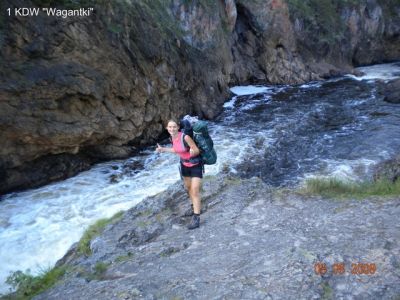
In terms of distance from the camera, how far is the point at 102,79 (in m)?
13.5

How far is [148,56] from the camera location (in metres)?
15.8

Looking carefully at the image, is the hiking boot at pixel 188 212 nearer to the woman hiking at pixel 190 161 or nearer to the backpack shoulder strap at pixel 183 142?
the woman hiking at pixel 190 161

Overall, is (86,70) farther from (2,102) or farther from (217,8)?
(217,8)

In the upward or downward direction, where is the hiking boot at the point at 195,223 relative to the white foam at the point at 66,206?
upward

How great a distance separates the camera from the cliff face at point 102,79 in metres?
11.5

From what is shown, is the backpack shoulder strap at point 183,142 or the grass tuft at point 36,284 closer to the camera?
the grass tuft at point 36,284

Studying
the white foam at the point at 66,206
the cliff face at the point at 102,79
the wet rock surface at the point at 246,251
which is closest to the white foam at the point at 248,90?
the cliff face at the point at 102,79

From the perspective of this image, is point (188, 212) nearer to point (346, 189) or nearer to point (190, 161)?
point (190, 161)

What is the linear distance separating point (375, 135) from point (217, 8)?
43.4 ft

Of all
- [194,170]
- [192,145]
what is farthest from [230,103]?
[192,145]

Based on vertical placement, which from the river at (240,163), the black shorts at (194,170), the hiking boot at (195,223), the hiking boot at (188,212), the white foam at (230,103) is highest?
the black shorts at (194,170)

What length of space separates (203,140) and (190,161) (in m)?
0.49

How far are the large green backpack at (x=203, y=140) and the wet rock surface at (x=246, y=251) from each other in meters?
1.24

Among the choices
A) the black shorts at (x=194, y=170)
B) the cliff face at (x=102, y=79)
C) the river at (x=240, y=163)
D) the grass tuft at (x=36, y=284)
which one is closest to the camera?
the grass tuft at (x=36, y=284)
